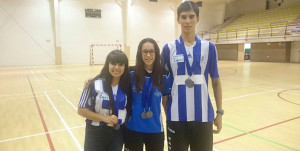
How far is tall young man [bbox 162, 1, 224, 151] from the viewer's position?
1.56 meters

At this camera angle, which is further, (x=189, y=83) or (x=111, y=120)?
(x=111, y=120)

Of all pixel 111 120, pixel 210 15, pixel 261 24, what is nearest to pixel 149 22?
pixel 210 15

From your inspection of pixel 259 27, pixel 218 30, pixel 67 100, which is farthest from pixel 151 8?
pixel 67 100

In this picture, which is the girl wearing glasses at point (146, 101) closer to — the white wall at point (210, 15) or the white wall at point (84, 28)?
the white wall at point (84, 28)

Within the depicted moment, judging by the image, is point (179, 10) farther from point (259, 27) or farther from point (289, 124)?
point (259, 27)

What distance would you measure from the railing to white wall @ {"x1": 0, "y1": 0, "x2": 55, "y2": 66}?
57.3 ft

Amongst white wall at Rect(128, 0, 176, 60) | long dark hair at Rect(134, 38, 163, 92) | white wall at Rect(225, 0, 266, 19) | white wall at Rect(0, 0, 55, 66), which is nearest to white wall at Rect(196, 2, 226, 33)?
white wall at Rect(225, 0, 266, 19)

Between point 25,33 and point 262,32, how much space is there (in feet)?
71.0

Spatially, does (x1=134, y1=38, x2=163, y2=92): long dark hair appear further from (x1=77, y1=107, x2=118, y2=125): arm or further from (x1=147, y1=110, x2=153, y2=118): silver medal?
(x1=77, y1=107, x2=118, y2=125): arm

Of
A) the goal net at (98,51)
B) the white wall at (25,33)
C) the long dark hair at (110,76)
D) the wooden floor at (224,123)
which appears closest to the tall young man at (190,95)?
the long dark hair at (110,76)

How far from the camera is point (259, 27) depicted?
20.8 meters

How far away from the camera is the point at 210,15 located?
1055 inches

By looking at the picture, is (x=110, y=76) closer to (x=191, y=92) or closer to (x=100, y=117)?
(x=100, y=117)

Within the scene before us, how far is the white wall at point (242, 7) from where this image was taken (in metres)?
24.4
